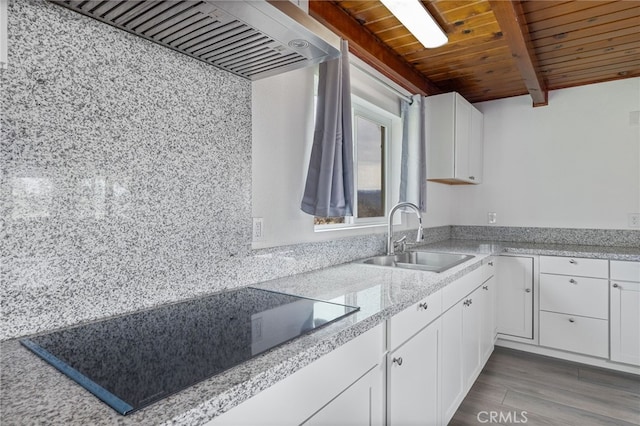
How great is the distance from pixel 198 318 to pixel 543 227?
10.7 ft

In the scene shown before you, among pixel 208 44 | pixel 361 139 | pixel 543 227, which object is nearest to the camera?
pixel 208 44

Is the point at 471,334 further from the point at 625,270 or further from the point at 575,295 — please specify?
the point at 625,270

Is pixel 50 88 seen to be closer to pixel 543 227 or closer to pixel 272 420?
pixel 272 420

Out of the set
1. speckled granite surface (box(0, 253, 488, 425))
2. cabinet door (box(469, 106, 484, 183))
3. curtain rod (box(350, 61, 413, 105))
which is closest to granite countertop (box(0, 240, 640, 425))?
speckled granite surface (box(0, 253, 488, 425))

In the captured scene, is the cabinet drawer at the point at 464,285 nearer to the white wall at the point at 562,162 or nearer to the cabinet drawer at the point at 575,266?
the cabinet drawer at the point at 575,266

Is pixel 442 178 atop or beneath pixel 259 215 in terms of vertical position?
atop

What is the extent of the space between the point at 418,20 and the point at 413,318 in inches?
55.9

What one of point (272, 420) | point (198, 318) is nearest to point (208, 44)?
point (198, 318)

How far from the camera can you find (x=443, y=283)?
64.0 inches

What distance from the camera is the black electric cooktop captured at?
646 millimetres

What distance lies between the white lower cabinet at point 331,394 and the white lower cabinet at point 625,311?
7.34 ft

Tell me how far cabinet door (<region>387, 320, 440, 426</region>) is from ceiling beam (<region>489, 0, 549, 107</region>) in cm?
154

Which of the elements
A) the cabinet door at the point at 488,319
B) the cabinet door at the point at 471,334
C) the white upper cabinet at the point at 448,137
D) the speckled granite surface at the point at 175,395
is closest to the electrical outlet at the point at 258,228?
the speckled granite surface at the point at 175,395

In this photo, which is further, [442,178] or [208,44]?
[442,178]
